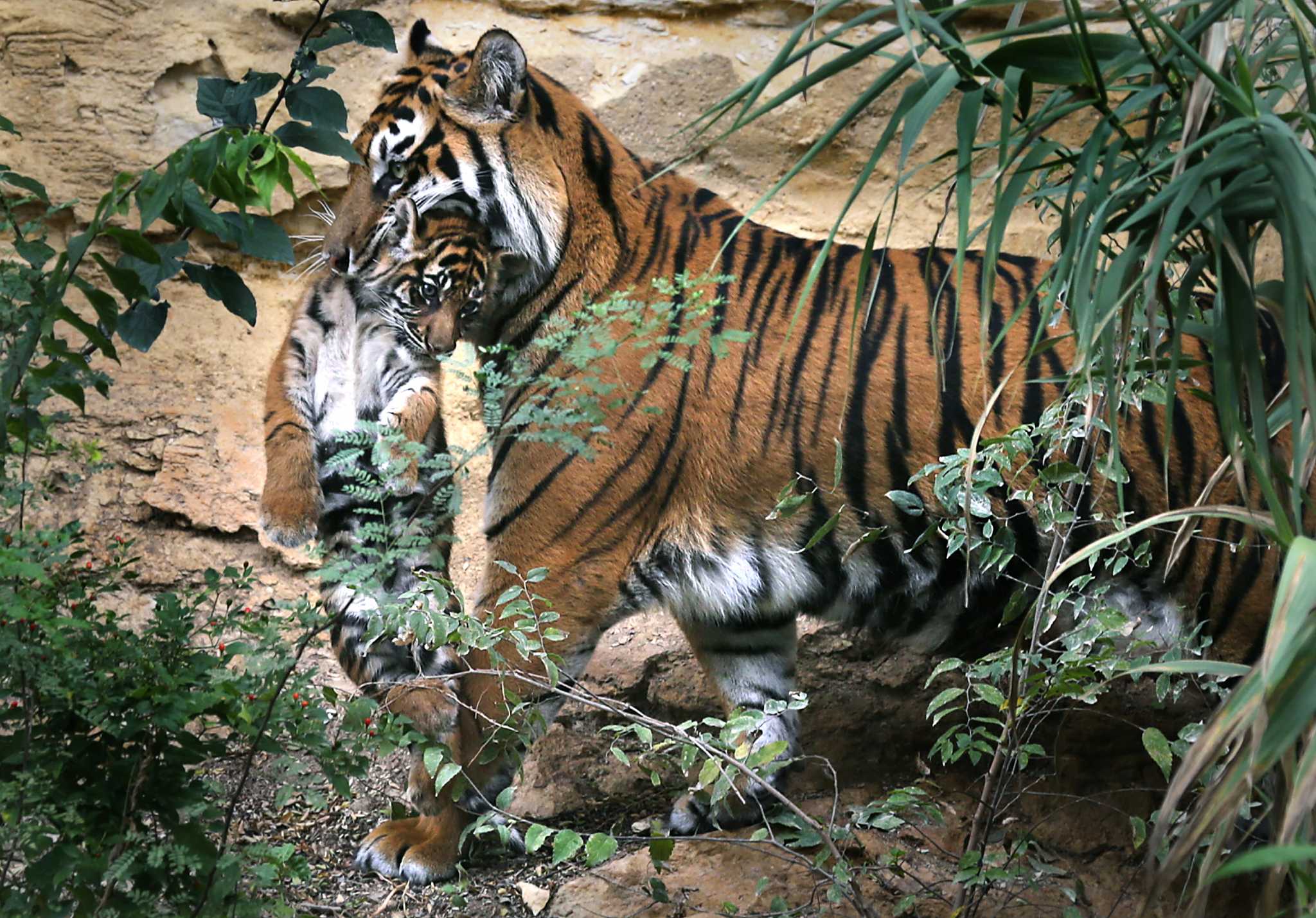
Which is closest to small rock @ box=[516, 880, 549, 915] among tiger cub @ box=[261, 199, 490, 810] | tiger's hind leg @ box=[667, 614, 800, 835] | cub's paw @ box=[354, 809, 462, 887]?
cub's paw @ box=[354, 809, 462, 887]

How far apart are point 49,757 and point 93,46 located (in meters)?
Result: 3.42

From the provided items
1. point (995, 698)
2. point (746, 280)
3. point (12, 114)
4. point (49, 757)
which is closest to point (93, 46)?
point (12, 114)

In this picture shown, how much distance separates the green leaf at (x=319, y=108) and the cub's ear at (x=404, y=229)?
1.04 metres

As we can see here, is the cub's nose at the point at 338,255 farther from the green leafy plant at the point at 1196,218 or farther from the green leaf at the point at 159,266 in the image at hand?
the green leafy plant at the point at 1196,218

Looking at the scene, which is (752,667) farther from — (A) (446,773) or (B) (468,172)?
(B) (468,172)

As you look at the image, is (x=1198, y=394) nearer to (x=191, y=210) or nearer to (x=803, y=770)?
(x=191, y=210)

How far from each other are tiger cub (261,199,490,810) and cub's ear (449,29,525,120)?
31 cm

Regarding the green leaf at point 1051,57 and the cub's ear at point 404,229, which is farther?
the cub's ear at point 404,229

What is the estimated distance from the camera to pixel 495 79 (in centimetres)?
359

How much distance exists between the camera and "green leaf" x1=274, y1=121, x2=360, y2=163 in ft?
8.05

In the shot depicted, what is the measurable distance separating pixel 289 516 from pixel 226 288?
1.00 meters

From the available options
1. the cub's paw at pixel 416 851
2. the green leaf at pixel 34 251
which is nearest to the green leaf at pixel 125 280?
the green leaf at pixel 34 251

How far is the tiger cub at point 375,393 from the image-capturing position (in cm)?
350

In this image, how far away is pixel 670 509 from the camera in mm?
3504
